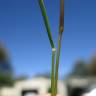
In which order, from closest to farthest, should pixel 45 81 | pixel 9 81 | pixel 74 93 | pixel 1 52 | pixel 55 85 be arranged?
1. pixel 55 85
2. pixel 74 93
3. pixel 45 81
4. pixel 9 81
5. pixel 1 52

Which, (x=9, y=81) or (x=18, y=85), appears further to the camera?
(x=9, y=81)

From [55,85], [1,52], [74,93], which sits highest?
[1,52]

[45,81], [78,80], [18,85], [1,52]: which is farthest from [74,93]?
[1,52]

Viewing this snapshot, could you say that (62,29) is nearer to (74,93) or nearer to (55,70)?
(55,70)

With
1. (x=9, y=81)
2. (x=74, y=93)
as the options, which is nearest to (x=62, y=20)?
(x=74, y=93)

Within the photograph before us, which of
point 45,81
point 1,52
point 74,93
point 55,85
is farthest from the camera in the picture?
point 1,52

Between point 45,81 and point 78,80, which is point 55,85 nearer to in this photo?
point 45,81

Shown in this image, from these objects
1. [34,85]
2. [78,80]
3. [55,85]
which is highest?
[78,80]

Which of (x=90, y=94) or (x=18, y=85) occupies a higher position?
(x=18, y=85)

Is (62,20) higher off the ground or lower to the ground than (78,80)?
lower
